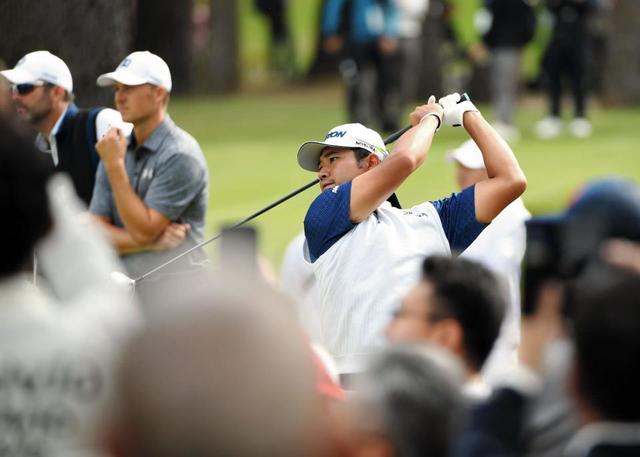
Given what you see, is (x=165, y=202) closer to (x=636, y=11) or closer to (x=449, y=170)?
(x=449, y=170)

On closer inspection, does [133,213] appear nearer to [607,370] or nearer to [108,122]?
[108,122]

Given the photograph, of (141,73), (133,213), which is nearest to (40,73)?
(141,73)

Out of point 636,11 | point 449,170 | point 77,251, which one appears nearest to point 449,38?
point 636,11

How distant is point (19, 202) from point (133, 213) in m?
4.60

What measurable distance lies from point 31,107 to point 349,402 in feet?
17.4

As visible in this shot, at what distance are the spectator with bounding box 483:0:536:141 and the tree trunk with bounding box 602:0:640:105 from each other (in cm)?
406

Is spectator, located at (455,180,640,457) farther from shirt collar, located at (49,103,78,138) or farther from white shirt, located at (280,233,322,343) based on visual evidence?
shirt collar, located at (49,103,78,138)

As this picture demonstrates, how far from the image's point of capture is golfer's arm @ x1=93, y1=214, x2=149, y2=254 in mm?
8297

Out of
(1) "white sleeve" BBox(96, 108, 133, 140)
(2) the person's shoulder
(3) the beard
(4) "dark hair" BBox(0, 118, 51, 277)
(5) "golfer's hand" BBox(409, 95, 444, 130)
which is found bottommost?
(2) the person's shoulder

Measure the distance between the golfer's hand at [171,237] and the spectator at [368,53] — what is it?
11008 millimetres

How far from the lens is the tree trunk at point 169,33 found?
2744cm

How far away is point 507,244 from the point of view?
24.1 feet

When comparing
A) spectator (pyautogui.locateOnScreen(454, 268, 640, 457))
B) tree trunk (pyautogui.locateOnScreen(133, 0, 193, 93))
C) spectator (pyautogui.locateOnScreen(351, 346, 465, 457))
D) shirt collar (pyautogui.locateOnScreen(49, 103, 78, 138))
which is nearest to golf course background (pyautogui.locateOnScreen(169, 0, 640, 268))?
tree trunk (pyautogui.locateOnScreen(133, 0, 193, 93))

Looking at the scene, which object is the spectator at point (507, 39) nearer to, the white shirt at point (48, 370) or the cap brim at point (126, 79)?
the cap brim at point (126, 79)
